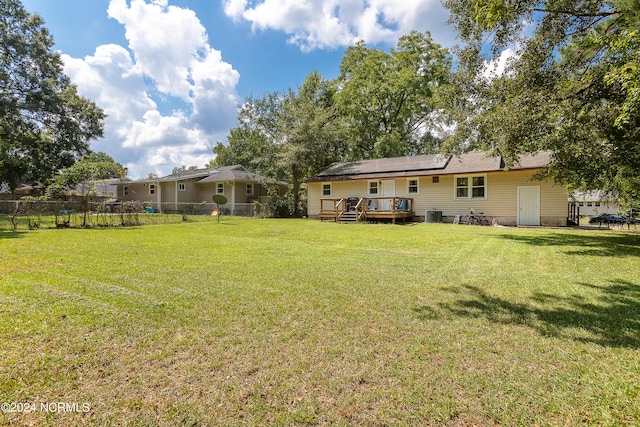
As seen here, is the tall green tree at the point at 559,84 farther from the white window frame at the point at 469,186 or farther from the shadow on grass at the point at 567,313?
the white window frame at the point at 469,186

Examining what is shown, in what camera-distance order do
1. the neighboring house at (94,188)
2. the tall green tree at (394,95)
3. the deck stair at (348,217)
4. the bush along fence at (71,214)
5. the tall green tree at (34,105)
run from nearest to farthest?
the bush along fence at (71,214) → the neighboring house at (94,188) → the deck stair at (348,217) → the tall green tree at (34,105) → the tall green tree at (394,95)

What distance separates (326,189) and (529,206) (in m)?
11.6

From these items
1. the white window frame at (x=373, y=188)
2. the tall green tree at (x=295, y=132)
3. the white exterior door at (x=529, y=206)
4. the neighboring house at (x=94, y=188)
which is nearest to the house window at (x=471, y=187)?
the white exterior door at (x=529, y=206)

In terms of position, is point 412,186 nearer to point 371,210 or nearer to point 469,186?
point 469,186

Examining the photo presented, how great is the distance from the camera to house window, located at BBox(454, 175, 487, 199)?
16.2 meters

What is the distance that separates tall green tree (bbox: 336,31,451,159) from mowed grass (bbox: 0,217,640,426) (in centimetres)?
2312

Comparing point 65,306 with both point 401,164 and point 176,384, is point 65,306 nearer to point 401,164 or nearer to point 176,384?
point 176,384

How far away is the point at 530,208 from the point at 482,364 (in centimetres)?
1562

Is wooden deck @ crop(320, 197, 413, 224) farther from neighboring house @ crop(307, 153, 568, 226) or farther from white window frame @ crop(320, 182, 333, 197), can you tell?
white window frame @ crop(320, 182, 333, 197)

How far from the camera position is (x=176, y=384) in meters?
2.16

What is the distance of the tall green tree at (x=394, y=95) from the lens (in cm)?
2727

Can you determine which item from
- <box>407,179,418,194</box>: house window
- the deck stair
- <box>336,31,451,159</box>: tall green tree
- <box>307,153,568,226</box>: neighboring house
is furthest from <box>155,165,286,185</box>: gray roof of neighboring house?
<box>407,179,418,194</box>: house window

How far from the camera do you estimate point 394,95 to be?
2792 centimetres

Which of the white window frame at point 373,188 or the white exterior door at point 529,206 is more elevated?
the white window frame at point 373,188
